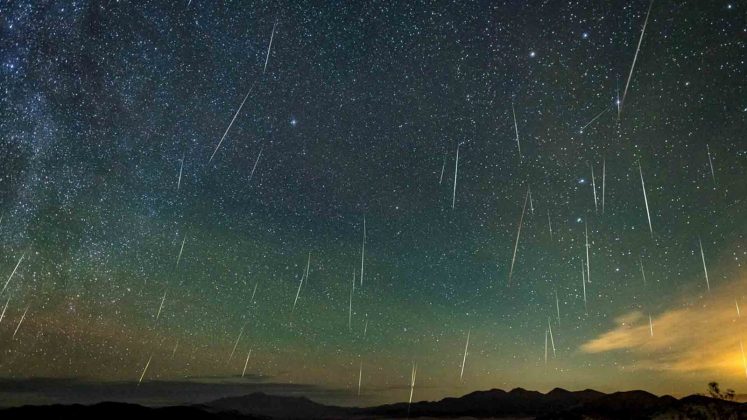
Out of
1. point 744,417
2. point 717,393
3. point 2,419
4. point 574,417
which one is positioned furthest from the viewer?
point 2,419

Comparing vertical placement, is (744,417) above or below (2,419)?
above

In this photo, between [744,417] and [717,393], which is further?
[717,393]

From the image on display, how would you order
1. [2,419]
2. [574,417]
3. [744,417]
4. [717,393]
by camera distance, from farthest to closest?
[2,419] → [574,417] → [717,393] → [744,417]

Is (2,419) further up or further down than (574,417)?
further down

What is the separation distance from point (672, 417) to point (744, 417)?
2046 cm

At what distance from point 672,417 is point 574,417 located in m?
35.8

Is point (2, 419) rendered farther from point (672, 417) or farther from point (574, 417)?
point (672, 417)

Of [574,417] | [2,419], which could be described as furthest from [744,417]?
[2,419]

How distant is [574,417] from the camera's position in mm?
160875

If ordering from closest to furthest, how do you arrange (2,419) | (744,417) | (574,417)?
(744,417)
(574,417)
(2,419)

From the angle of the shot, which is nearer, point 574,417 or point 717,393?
point 717,393

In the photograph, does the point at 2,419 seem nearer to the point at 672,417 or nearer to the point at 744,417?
the point at 672,417

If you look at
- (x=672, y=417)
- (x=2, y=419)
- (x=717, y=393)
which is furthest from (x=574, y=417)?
(x=2, y=419)

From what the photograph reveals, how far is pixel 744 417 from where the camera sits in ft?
371
